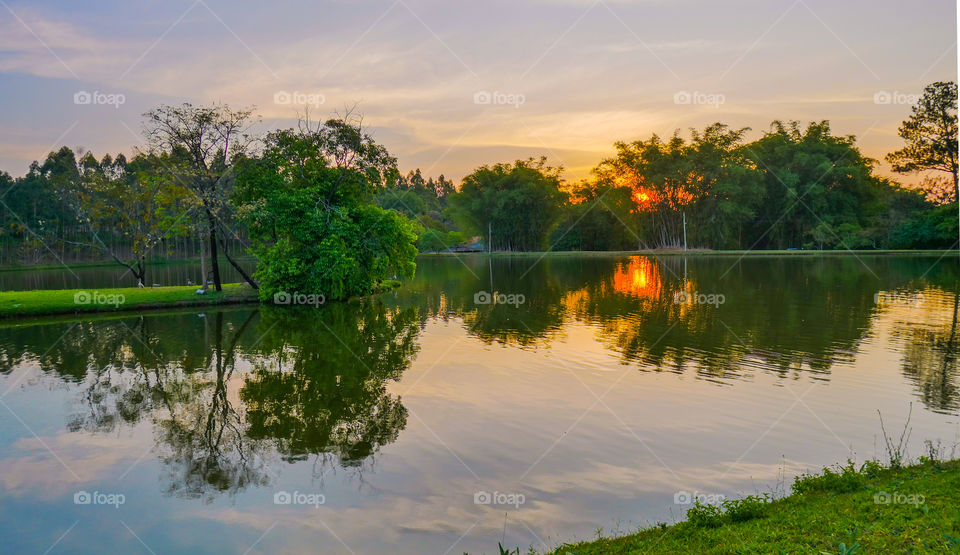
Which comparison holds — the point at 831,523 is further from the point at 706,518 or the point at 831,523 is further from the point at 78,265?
the point at 78,265

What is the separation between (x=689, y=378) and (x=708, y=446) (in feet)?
18.2

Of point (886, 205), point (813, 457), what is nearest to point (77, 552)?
point (813, 457)

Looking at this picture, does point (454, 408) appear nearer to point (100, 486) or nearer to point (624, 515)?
point (624, 515)

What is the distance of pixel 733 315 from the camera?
95.1 feet

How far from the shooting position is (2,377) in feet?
62.5

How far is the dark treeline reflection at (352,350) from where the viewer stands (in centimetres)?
1352

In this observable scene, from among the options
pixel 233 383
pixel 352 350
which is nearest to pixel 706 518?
pixel 233 383

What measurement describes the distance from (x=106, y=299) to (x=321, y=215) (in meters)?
12.8

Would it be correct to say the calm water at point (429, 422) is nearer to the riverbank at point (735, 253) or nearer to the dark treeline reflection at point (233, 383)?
the dark treeline reflection at point (233, 383)

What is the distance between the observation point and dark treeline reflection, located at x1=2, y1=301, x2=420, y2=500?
41.3ft

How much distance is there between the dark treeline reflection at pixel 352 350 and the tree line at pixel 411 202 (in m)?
5.67

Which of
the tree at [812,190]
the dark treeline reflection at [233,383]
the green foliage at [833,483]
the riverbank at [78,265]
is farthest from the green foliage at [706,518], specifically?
the tree at [812,190]

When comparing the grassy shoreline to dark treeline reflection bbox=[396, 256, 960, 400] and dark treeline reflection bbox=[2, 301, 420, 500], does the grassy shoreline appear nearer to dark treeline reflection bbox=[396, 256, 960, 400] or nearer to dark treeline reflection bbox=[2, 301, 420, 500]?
dark treeline reflection bbox=[2, 301, 420, 500]

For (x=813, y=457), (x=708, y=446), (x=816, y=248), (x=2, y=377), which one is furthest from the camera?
(x=816, y=248)
